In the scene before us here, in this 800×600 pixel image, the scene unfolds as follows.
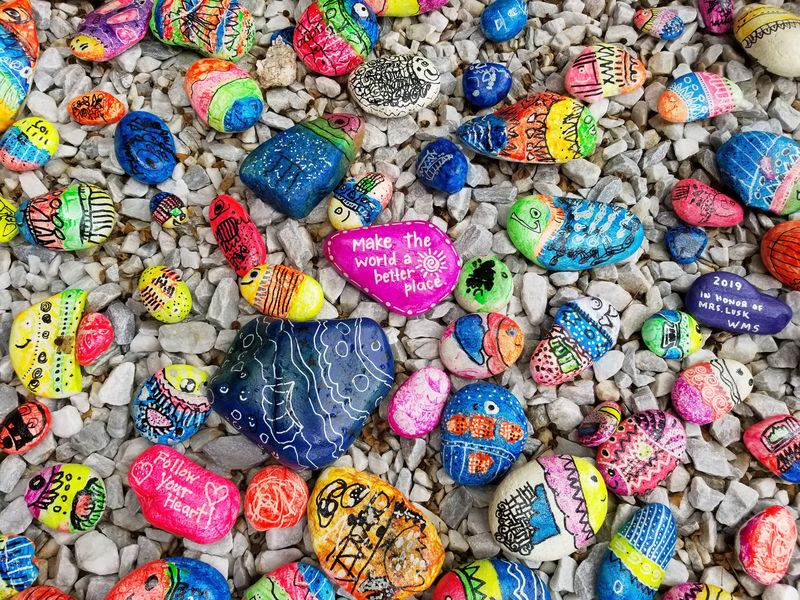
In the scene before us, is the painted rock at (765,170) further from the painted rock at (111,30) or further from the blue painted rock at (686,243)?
the painted rock at (111,30)

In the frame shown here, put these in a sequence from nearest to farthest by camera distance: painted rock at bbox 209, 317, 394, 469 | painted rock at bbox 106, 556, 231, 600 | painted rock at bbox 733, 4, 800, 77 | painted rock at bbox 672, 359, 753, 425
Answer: painted rock at bbox 106, 556, 231, 600
painted rock at bbox 209, 317, 394, 469
painted rock at bbox 672, 359, 753, 425
painted rock at bbox 733, 4, 800, 77

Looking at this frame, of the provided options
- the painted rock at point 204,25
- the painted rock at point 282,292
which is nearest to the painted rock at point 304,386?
the painted rock at point 282,292

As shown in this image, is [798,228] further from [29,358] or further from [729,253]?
[29,358]

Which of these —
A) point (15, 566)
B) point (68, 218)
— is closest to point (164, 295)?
point (68, 218)

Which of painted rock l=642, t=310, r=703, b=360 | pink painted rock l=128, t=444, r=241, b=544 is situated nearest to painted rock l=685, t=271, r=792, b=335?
painted rock l=642, t=310, r=703, b=360

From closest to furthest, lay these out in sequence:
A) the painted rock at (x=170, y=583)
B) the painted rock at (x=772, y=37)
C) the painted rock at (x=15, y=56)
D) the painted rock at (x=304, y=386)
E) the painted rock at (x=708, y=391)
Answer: the painted rock at (x=170, y=583)
the painted rock at (x=304, y=386)
the painted rock at (x=708, y=391)
the painted rock at (x=15, y=56)
the painted rock at (x=772, y=37)

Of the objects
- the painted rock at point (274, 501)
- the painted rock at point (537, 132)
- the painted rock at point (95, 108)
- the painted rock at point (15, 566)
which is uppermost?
the painted rock at point (537, 132)

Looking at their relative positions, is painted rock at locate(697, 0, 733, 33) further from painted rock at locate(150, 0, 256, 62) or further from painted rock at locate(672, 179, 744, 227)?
painted rock at locate(150, 0, 256, 62)
